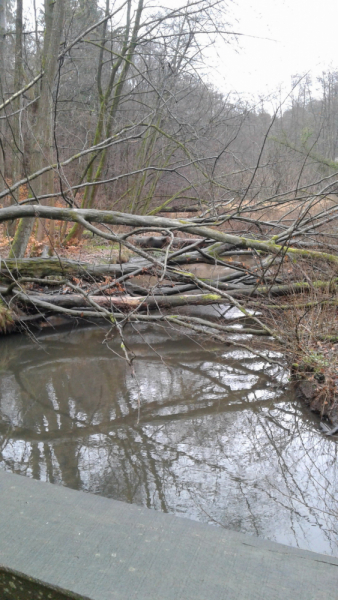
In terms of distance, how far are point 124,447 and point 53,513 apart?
273cm

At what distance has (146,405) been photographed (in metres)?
5.86

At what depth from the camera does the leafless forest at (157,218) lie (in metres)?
6.19

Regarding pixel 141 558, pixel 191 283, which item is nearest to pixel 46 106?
pixel 191 283

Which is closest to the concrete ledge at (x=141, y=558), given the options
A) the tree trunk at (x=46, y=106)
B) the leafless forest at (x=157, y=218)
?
the leafless forest at (x=157, y=218)

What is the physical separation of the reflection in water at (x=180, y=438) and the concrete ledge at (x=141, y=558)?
5.74 ft

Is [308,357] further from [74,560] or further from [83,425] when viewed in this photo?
[74,560]

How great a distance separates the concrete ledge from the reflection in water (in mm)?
1750

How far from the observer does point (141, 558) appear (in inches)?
71.4

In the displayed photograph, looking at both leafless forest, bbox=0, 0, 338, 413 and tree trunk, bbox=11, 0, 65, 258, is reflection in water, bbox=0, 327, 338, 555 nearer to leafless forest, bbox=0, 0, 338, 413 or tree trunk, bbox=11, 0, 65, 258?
leafless forest, bbox=0, 0, 338, 413

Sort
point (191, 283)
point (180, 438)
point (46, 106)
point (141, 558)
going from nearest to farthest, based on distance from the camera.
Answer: point (141, 558), point (180, 438), point (191, 283), point (46, 106)

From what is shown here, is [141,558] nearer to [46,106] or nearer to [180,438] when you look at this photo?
[180,438]

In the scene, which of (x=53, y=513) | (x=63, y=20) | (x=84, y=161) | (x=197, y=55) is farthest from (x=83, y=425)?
(x=84, y=161)

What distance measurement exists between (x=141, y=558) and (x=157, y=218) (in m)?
4.51

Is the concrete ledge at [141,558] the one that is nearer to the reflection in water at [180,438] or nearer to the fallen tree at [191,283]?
the reflection in water at [180,438]
